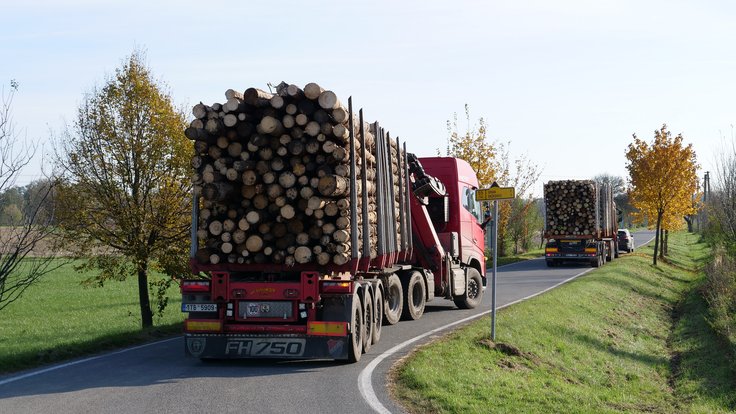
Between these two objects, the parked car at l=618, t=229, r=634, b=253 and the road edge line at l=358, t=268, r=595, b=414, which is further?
the parked car at l=618, t=229, r=634, b=253

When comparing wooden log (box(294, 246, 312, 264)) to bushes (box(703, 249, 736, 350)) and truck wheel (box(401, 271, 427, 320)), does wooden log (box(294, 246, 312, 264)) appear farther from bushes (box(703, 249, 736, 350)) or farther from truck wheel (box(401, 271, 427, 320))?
bushes (box(703, 249, 736, 350))

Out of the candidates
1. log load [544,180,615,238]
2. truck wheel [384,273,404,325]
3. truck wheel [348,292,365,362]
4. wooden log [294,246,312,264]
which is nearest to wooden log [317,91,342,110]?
wooden log [294,246,312,264]

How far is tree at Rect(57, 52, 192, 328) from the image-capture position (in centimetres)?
1634

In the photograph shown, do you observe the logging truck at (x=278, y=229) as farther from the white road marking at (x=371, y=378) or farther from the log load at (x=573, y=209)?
the log load at (x=573, y=209)

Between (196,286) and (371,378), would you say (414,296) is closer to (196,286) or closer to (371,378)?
(196,286)

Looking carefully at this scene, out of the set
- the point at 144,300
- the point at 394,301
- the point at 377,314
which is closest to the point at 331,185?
the point at 377,314

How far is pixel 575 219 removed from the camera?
37969 millimetres

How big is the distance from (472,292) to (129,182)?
26.6ft

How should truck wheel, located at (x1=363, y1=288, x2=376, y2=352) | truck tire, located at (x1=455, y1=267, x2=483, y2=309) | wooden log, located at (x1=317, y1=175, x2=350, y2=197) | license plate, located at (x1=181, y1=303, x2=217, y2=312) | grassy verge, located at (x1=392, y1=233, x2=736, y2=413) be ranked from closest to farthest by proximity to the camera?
grassy verge, located at (x1=392, y1=233, x2=736, y2=413) < wooden log, located at (x1=317, y1=175, x2=350, y2=197) < license plate, located at (x1=181, y1=303, x2=217, y2=312) < truck wheel, located at (x1=363, y1=288, x2=376, y2=352) < truck tire, located at (x1=455, y1=267, x2=483, y2=309)

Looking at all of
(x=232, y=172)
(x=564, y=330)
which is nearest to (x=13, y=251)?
(x=232, y=172)

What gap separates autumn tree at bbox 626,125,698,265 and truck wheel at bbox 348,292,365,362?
28503 mm

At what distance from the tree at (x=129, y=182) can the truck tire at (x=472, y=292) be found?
6.29 m

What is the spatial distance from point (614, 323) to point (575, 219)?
18254 millimetres

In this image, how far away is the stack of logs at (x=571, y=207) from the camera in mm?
37562
